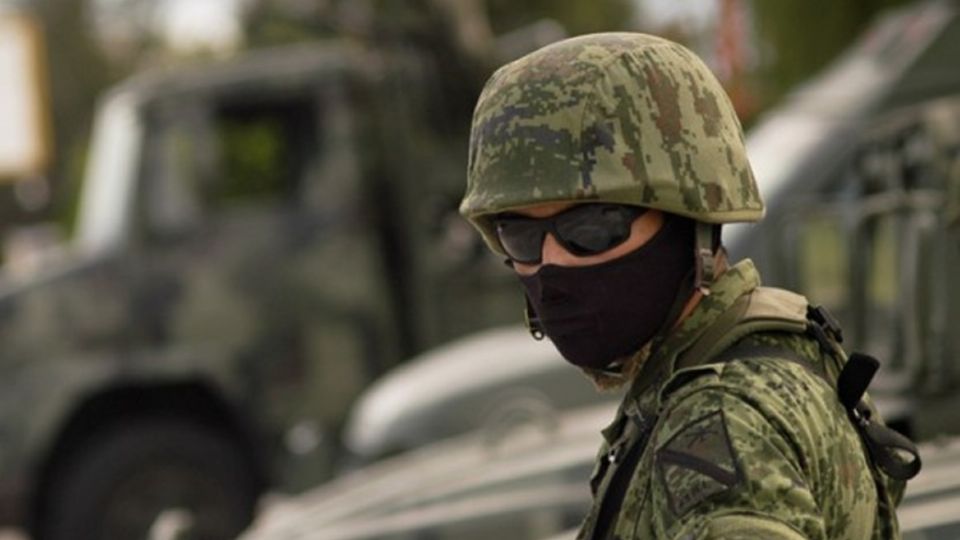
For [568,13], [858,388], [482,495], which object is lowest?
[568,13]

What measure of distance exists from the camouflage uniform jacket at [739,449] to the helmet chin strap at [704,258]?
0.02 metres

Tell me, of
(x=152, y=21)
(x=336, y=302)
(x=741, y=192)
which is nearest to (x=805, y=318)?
(x=741, y=192)

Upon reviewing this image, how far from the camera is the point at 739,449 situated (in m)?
1.97

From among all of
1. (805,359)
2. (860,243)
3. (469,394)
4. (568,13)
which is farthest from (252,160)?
(568,13)

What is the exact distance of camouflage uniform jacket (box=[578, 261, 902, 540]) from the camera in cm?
196

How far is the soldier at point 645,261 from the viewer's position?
82.8 inches

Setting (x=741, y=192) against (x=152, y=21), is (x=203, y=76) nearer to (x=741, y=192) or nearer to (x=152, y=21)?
(x=741, y=192)

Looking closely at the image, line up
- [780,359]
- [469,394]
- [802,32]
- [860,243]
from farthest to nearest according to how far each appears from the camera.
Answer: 1. [802,32]
2. [469,394]
3. [860,243]
4. [780,359]

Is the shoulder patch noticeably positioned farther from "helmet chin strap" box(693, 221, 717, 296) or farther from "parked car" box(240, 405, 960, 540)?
"parked car" box(240, 405, 960, 540)

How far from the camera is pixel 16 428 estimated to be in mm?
8703

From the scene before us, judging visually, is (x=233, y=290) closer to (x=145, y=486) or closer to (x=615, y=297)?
(x=145, y=486)

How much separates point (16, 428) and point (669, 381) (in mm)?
6904

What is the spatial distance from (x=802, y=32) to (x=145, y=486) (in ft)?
13.6

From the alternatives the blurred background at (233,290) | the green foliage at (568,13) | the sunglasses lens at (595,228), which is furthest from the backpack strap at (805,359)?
the green foliage at (568,13)
